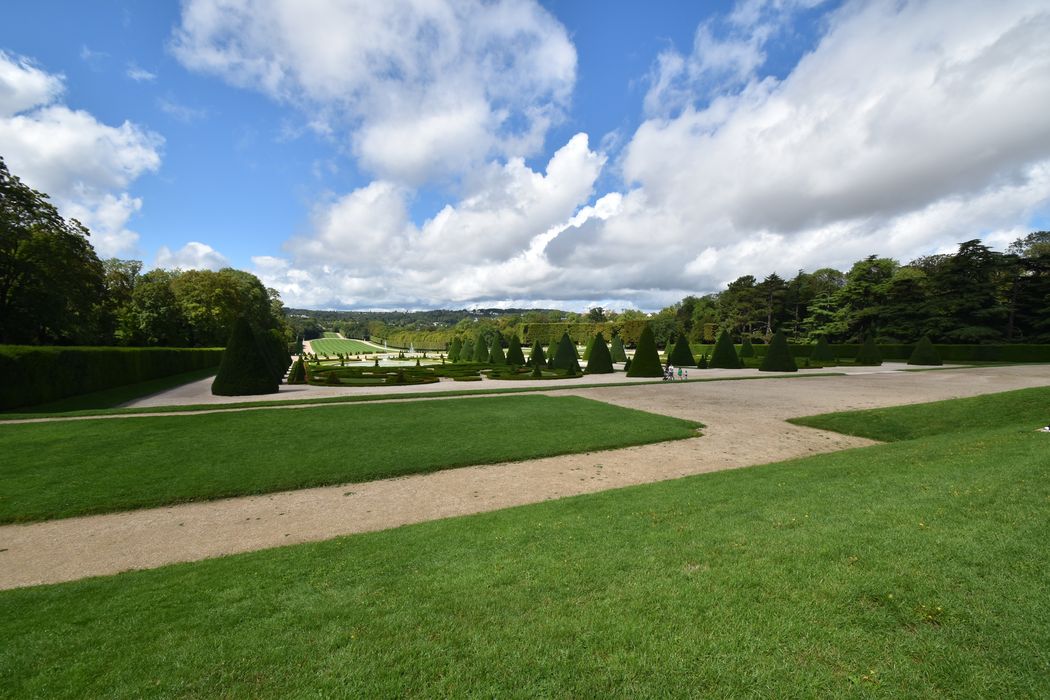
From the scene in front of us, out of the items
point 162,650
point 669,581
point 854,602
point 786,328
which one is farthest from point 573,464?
point 786,328

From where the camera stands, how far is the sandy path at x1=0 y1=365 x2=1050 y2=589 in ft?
20.8

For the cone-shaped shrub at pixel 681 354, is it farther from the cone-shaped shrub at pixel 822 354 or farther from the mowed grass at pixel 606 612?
the mowed grass at pixel 606 612

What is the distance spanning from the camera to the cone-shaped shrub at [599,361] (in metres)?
35.7

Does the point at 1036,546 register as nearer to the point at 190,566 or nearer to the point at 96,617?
the point at 96,617

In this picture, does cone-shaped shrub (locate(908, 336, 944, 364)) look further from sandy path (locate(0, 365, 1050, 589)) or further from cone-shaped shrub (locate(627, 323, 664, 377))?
sandy path (locate(0, 365, 1050, 589))

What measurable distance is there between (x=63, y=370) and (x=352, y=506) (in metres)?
21.0

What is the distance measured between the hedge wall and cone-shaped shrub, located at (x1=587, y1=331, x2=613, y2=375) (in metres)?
30.4

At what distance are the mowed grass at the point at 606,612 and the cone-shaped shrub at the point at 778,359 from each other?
33.7 meters

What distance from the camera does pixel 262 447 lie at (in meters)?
11.1

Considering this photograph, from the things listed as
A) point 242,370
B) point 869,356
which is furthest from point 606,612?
point 869,356

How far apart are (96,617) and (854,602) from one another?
6834mm

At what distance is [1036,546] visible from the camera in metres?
4.06

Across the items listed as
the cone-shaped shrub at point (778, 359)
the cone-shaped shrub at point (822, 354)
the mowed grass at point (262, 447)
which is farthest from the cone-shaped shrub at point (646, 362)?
the cone-shaped shrub at point (822, 354)

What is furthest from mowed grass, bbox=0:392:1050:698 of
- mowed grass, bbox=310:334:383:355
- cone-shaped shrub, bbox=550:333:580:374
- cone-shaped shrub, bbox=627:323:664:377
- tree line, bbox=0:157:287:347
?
mowed grass, bbox=310:334:383:355
